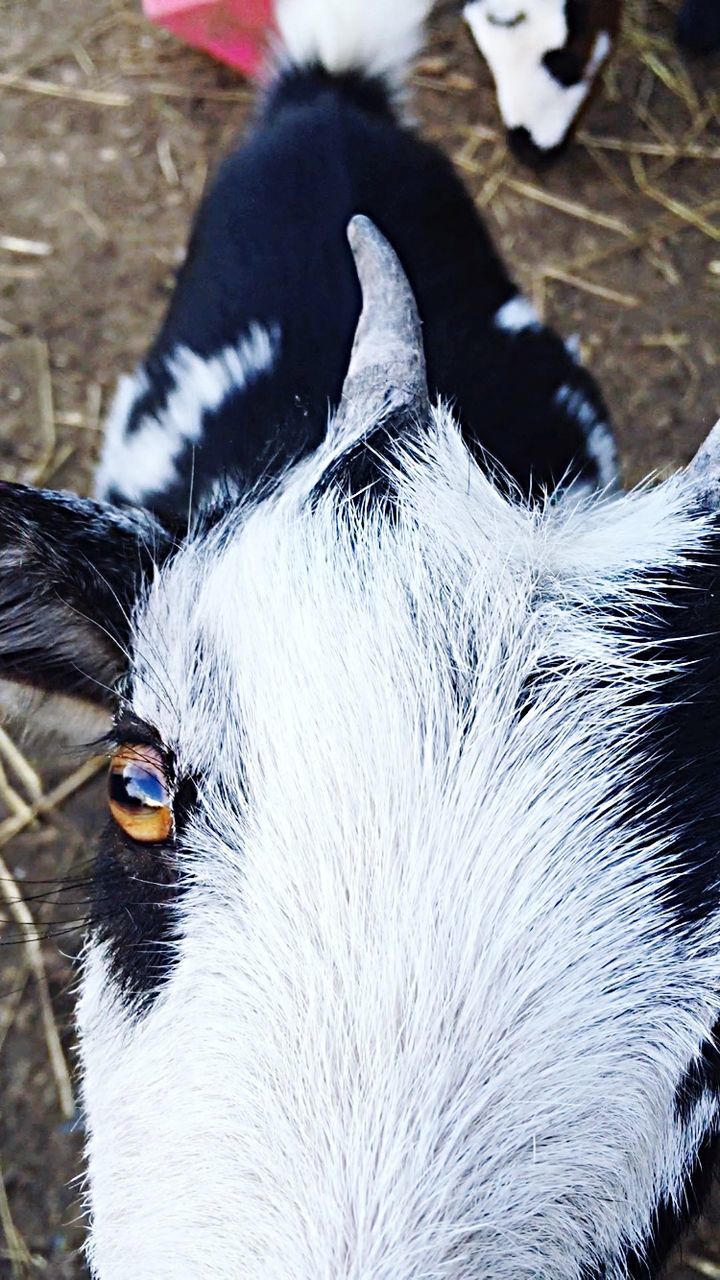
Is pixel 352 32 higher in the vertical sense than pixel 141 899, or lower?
higher

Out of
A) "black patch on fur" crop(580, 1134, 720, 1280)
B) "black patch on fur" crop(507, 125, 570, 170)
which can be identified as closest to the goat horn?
"black patch on fur" crop(580, 1134, 720, 1280)

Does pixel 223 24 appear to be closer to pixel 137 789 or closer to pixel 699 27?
pixel 699 27

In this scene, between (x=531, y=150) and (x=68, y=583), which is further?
(x=531, y=150)

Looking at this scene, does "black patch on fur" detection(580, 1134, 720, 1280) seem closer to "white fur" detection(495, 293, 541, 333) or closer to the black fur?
the black fur

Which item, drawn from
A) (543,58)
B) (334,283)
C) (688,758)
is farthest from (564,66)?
(688,758)

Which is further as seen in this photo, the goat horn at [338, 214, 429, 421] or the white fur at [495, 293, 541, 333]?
the white fur at [495, 293, 541, 333]

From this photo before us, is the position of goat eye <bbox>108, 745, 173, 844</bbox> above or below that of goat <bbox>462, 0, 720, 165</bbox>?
below

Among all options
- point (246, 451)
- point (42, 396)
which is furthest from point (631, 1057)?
point (42, 396)
